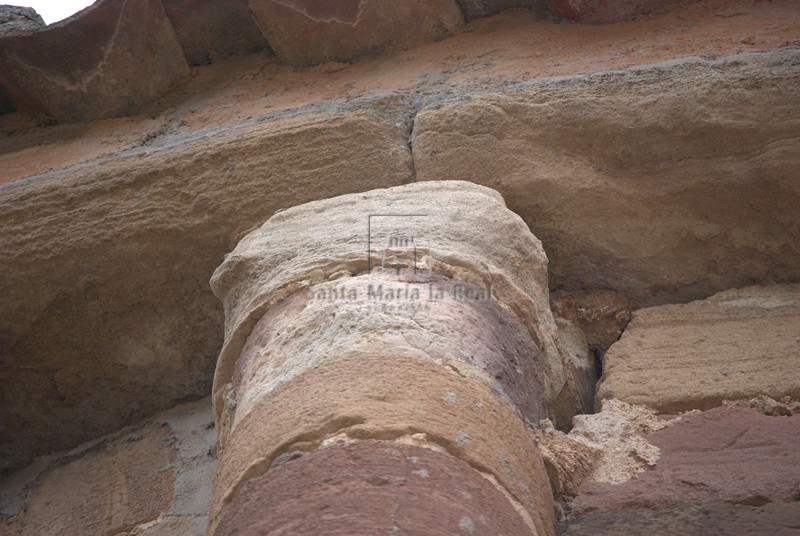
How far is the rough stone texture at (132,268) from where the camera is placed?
259 cm

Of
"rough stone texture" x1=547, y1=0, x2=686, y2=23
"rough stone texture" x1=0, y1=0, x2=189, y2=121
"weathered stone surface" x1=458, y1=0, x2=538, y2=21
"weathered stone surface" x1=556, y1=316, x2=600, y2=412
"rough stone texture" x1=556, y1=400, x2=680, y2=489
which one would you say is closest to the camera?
"rough stone texture" x1=556, y1=400, x2=680, y2=489

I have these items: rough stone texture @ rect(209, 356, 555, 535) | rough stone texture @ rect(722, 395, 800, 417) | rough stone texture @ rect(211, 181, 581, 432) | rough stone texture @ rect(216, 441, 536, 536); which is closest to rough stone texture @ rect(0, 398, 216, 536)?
rough stone texture @ rect(211, 181, 581, 432)

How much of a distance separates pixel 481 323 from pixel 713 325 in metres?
0.72

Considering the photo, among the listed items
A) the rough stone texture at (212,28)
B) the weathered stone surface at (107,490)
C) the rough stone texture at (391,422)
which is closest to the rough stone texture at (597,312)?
the rough stone texture at (391,422)

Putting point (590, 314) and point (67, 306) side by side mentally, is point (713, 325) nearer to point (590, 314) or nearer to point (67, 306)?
point (590, 314)

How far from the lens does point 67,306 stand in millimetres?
2598

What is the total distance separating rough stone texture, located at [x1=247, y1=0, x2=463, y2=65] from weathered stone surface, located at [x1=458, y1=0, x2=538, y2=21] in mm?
33

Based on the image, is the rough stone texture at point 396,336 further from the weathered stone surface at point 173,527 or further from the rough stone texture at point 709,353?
the weathered stone surface at point 173,527

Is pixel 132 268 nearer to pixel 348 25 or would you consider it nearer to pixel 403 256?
pixel 403 256

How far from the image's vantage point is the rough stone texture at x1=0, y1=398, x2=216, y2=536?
2.30 m

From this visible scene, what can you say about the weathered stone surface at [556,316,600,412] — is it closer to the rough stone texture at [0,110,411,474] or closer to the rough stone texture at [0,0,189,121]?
the rough stone texture at [0,110,411,474]

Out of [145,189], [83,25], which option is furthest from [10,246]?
[83,25]

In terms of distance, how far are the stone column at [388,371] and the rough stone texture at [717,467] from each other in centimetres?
16

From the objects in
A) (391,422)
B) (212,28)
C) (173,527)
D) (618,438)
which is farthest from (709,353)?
(212,28)
